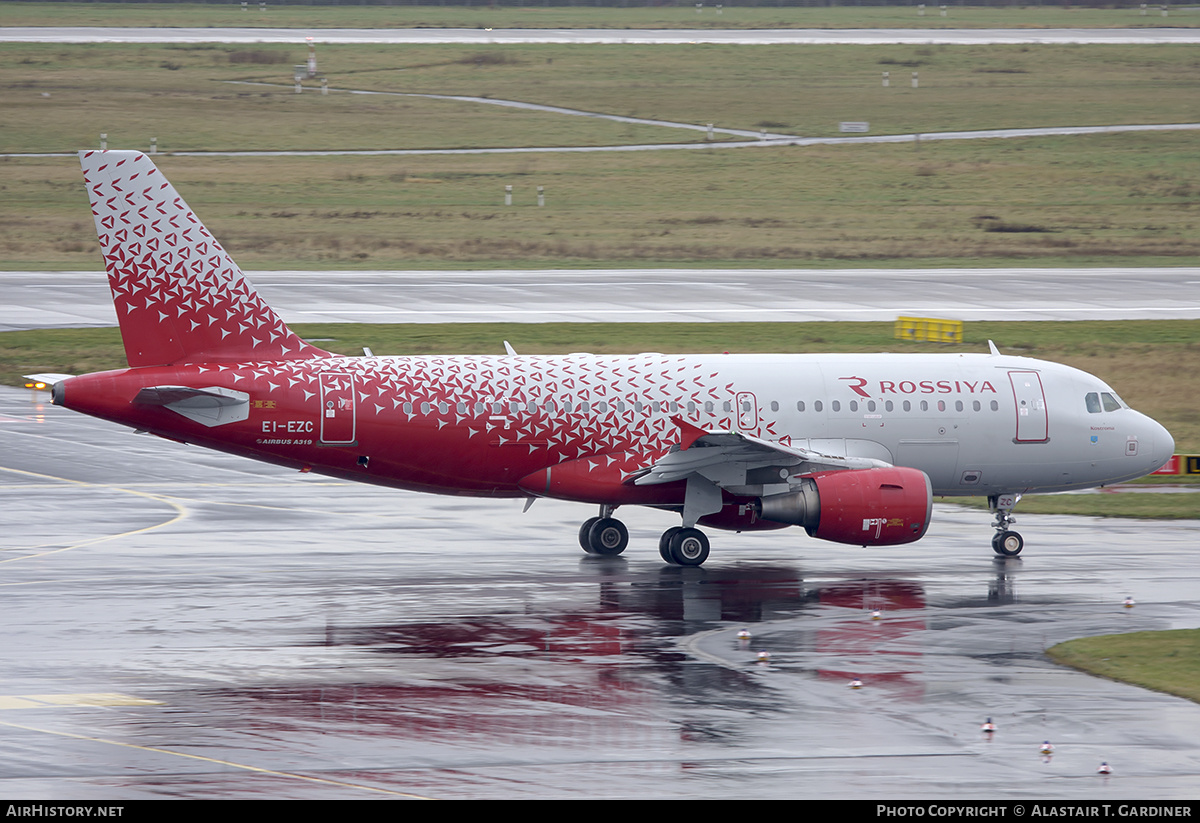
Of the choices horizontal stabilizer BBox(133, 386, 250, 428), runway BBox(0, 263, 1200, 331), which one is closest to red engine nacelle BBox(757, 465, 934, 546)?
horizontal stabilizer BBox(133, 386, 250, 428)

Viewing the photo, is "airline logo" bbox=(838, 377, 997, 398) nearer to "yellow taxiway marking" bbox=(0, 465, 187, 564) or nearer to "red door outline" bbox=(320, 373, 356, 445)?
"red door outline" bbox=(320, 373, 356, 445)

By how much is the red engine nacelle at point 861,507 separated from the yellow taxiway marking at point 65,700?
13.6 m

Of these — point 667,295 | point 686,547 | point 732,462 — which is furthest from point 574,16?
point 686,547

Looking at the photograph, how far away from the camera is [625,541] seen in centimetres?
3362

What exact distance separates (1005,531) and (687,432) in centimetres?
702

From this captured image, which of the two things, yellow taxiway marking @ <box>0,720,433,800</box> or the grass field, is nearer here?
yellow taxiway marking @ <box>0,720,433,800</box>

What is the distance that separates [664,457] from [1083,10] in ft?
507

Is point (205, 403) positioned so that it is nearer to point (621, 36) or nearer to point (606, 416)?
point (606, 416)

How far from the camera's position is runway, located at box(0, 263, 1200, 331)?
63.0 m

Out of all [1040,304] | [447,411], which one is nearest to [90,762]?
[447,411]

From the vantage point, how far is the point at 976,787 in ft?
59.6

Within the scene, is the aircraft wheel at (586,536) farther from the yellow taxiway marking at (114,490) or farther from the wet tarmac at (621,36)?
the wet tarmac at (621,36)

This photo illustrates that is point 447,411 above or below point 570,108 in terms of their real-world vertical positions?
below

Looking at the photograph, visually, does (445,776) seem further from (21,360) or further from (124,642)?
(21,360)
